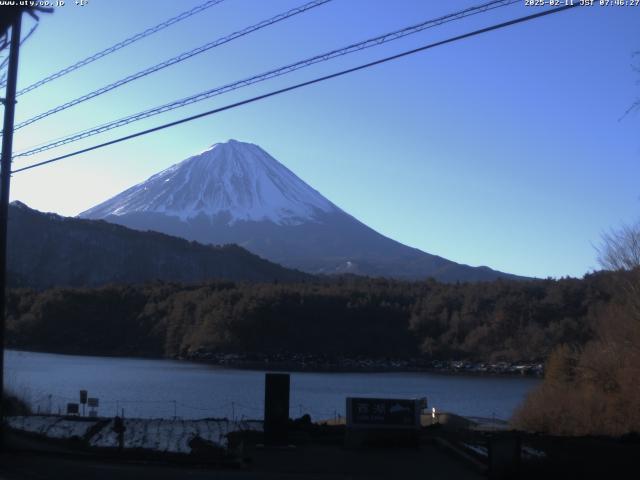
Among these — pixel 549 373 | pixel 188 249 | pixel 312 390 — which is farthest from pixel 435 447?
pixel 188 249

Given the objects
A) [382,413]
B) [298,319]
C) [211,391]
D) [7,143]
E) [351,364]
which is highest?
[298,319]

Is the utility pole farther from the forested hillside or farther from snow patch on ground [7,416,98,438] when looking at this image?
the forested hillside

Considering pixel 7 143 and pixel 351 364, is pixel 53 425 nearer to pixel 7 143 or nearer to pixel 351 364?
pixel 7 143

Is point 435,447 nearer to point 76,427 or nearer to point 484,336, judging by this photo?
point 76,427

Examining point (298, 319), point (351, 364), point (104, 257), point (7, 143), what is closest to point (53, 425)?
point (7, 143)

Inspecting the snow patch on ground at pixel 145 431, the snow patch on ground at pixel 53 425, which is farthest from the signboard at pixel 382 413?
the snow patch on ground at pixel 53 425

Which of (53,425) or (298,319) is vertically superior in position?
(298,319)
